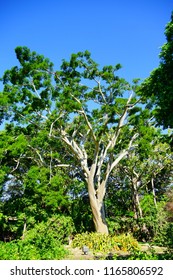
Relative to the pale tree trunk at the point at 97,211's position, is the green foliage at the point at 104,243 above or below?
below

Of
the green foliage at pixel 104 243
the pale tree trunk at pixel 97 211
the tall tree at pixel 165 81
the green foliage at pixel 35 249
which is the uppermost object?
the tall tree at pixel 165 81

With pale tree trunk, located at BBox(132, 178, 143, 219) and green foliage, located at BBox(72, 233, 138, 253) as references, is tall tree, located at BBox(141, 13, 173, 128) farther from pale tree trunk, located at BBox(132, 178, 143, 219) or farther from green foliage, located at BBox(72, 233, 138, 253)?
pale tree trunk, located at BBox(132, 178, 143, 219)

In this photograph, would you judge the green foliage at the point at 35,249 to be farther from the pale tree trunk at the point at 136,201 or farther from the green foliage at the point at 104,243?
the pale tree trunk at the point at 136,201

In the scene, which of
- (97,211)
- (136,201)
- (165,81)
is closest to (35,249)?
(165,81)

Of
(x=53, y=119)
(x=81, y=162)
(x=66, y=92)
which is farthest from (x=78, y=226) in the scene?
(x=66, y=92)

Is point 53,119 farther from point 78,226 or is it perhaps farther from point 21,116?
point 78,226

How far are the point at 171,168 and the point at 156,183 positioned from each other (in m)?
2.27

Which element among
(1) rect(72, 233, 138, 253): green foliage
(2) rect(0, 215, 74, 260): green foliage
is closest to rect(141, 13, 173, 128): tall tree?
(2) rect(0, 215, 74, 260): green foliage

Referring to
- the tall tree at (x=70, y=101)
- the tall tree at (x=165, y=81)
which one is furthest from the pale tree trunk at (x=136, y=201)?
the tall tree at (x=165, y=81)

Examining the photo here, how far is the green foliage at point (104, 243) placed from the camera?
12.0 metres

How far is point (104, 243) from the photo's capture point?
1232 cm

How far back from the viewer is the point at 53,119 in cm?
1348

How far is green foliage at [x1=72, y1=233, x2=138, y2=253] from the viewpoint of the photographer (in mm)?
12047

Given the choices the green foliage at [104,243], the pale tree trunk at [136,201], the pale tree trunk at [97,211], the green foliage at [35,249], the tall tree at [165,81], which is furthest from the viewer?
the pale tree trunk at [136,201]
